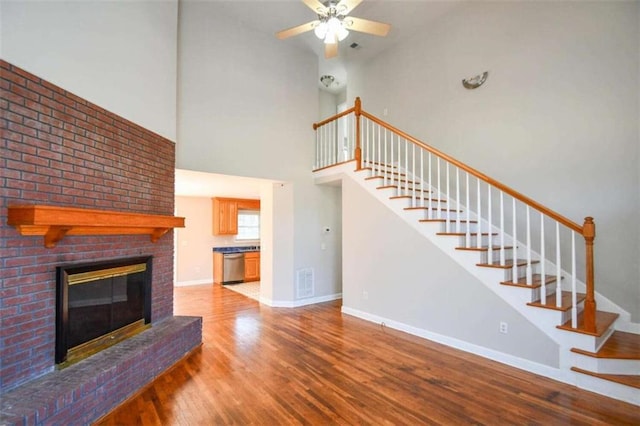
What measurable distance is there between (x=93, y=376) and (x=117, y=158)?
6.34 ft

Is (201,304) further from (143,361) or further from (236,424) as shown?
(236,424)

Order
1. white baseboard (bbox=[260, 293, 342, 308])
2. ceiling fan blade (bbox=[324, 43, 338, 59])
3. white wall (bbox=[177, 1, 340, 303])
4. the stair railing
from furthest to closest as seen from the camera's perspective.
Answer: white baseboard (bbox=[260, 293, 342, 308])
white wall (bbox=[177, 1, 340, 303])
ceiling fan blade (bbox=[324, 43, 338, 59])
the stair railing

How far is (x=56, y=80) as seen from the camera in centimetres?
234

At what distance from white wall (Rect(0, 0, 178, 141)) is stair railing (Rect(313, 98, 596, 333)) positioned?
2860mm

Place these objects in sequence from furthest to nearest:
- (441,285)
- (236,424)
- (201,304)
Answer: (201,304) → (441,285) → (236,424)

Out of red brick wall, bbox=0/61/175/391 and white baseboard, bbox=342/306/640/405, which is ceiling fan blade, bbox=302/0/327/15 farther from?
white baseboard, bbox=342/306/640/405

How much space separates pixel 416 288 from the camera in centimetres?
398

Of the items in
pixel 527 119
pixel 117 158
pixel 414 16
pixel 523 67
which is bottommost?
pixel 117 158

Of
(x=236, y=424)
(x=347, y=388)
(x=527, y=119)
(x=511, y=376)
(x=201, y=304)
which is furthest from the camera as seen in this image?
(x=201, y=304)

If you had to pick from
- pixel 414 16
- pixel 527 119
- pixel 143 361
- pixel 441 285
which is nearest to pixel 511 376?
pixel 441 285

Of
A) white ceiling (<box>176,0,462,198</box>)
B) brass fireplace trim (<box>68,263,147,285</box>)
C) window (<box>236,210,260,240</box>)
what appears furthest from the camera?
window (<box>236,210,260,240</box>)

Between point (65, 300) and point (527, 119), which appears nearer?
point (65, 300)

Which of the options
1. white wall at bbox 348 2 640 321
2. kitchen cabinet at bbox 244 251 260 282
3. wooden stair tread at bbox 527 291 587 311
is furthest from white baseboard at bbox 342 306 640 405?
kitchen cabinet at bbox 244 251 260 282

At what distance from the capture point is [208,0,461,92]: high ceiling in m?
4.69
